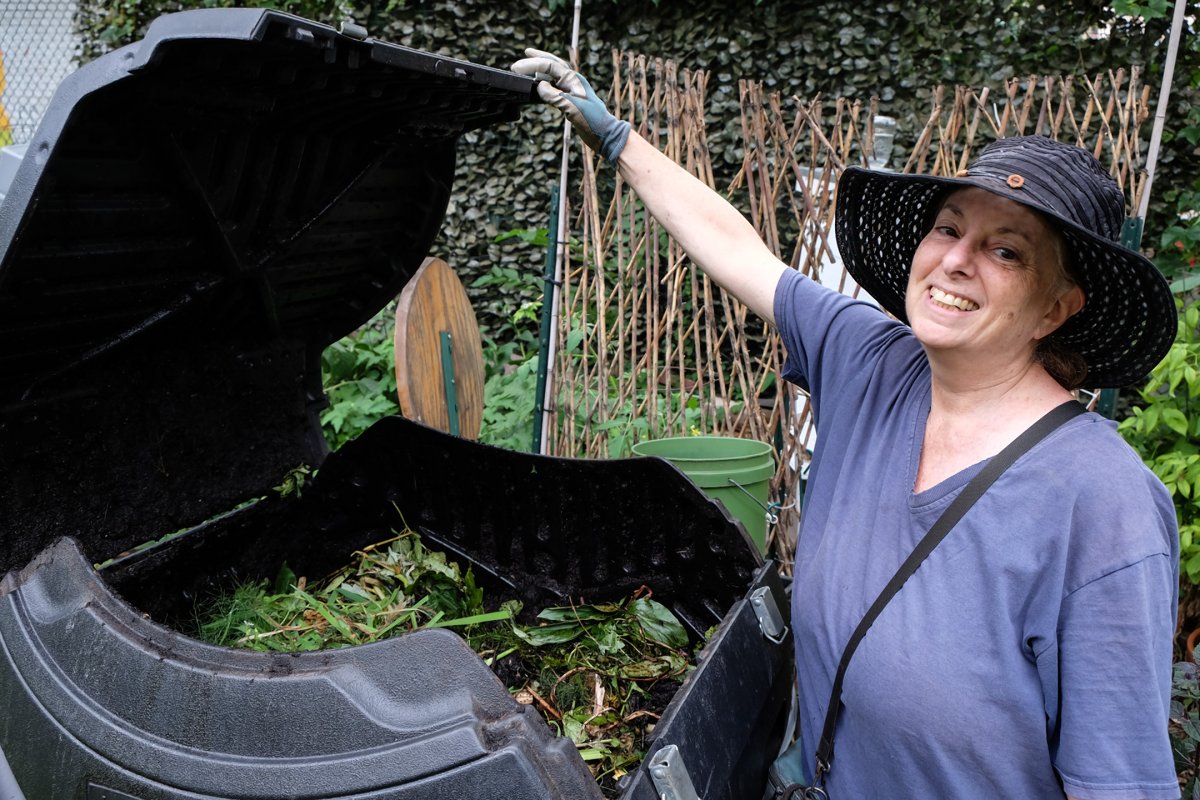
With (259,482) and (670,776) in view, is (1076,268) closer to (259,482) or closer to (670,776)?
(670,776)

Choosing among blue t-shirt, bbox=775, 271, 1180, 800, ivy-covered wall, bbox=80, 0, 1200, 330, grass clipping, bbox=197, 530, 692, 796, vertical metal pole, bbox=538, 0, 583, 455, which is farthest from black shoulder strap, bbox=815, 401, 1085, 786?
ivy-covered wall, bbox=80, 0, 1200, 330

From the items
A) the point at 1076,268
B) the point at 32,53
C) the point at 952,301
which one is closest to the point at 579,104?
the point at 952,301

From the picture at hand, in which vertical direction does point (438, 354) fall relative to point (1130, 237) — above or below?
below

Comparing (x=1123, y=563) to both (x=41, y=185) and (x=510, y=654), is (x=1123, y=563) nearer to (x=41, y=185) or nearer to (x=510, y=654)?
(x=510, y=654)

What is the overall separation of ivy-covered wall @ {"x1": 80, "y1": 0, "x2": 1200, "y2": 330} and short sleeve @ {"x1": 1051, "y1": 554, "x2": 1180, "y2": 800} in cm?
501

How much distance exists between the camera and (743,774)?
5.60 ft

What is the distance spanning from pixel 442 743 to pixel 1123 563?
1.02m

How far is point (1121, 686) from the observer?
4.38 feet

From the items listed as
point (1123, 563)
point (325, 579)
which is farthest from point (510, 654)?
point (1123, 563)

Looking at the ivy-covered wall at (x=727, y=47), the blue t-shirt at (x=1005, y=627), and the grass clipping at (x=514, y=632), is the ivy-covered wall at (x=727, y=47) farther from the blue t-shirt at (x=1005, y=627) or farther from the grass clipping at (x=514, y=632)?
the blue t-shirt at (x=1005, y=627)

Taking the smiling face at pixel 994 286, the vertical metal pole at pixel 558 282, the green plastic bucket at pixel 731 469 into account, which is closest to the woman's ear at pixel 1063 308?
the smiling face at pixel 994 286

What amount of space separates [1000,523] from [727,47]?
596 cm

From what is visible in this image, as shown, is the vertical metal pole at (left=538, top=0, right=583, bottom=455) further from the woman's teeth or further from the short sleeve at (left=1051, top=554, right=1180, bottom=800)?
the short sleeve at (left=1051, top=554, right=1180, bottom=800)

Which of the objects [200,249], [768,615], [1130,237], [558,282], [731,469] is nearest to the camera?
[768,615]
